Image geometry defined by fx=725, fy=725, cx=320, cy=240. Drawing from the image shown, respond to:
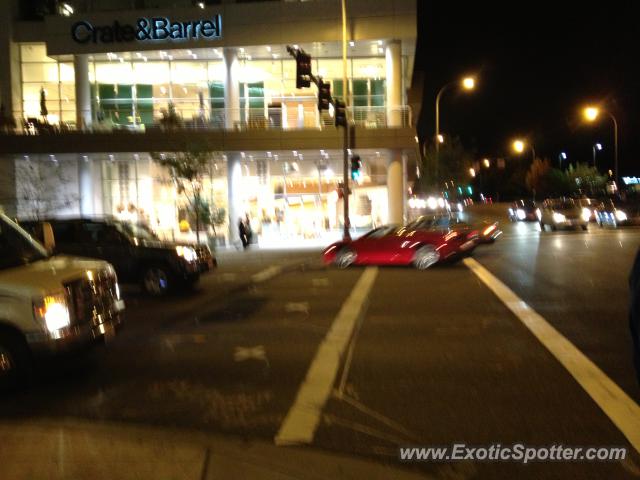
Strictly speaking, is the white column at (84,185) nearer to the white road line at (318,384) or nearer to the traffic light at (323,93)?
the traffic light at (323,93)

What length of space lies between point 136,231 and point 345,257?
233 inches

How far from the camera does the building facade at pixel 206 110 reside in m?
31.8

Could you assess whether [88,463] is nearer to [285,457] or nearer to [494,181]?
[285,457]

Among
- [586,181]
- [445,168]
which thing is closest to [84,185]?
[445,168]

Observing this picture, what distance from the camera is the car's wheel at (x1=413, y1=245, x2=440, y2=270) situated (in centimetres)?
1902

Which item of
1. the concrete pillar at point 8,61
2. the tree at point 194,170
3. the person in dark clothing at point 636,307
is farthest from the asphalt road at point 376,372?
the concrete pillar at point 8,61

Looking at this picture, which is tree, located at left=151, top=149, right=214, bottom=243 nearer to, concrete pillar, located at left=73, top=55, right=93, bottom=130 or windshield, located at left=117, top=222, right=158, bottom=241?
concrete pillar, located at left=73, top=55, right=93, bottom=130

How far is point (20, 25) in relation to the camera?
37.1 metres

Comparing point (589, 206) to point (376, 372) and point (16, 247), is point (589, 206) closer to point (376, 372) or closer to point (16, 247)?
point (376, 372)

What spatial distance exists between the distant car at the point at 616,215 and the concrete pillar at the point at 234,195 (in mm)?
20096

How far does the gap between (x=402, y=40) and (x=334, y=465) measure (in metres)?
29.4

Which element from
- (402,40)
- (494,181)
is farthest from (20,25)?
(494,181)

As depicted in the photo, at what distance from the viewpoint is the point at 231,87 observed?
33.5m

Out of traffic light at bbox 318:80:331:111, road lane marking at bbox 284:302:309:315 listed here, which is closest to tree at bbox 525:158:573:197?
traffic light at bbox 318:80:331:111
